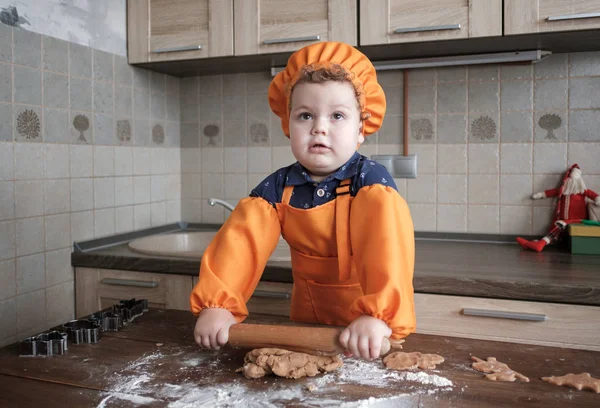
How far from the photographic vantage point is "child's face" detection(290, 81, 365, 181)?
1.03m

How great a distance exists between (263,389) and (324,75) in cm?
56

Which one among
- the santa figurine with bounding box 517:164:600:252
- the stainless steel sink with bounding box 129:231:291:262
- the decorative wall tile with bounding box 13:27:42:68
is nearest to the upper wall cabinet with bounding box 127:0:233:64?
the decorative wall tile with bounding box 13:27:42:68

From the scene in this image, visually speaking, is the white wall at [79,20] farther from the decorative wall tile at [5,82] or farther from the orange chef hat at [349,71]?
the orange chef hat at [349,71]

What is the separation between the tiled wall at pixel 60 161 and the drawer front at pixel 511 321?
47.3 inches

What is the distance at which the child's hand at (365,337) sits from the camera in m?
0.84

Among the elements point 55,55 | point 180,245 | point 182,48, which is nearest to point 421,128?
point 182,48

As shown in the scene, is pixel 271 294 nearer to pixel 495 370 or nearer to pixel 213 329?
pixel 213 329

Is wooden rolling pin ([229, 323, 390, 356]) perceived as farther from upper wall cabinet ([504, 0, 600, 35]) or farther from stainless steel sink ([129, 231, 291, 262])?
upper wall cabinet ([504, 0, 600, 35])

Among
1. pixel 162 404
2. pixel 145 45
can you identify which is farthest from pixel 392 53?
pixel 162 404

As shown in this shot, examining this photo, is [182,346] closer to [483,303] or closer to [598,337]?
[483,303]

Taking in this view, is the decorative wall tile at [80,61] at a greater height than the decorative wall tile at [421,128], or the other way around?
the decorative wall tile at [80,61]

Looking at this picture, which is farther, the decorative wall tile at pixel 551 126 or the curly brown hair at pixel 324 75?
the decorative wall tile at pixel 551 126

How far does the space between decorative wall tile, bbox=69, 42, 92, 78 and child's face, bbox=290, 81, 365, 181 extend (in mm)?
1176

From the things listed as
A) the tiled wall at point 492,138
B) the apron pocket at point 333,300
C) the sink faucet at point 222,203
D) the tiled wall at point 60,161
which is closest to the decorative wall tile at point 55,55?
the tiled wall at point 60,161
